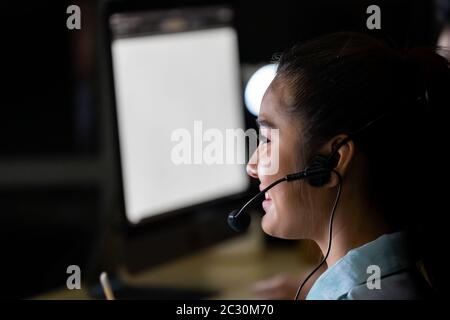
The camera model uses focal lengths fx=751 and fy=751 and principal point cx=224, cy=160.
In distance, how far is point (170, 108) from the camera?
127cm

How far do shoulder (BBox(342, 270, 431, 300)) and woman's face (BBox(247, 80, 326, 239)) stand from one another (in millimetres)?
83

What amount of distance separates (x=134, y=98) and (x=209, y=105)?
0.56 ft

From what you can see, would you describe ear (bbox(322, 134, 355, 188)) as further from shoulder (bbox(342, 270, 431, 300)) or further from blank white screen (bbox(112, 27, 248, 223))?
blank white screen (bbox(112, 27, 248, 223))

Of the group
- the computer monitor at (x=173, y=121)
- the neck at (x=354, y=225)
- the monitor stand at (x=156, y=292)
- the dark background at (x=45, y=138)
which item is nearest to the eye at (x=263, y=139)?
the neck at (x=354, y=225)

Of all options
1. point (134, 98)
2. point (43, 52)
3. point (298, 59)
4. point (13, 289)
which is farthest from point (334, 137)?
point (43, 52)

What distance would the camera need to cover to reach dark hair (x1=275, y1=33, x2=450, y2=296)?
2.50 ft

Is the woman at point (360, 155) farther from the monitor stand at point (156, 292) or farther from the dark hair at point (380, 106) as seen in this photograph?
the monitor stand at point (156, 292)

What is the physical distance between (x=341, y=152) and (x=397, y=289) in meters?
0.16

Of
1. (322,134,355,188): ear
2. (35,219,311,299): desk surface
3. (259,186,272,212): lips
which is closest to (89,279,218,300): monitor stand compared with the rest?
(35,219,311,299): desk surface

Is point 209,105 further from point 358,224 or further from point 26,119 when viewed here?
point 26,119

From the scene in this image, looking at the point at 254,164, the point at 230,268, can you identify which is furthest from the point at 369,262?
the point at 230,268

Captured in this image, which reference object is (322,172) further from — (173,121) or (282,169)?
(173,121)

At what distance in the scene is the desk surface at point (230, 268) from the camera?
1.33 meters

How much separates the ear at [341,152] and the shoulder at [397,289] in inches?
4.7
